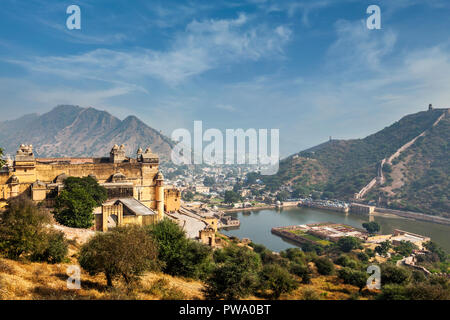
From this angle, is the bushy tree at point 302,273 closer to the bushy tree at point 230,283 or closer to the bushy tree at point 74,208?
the bushy tree at point 230,283

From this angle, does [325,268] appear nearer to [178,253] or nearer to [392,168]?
[178,253]

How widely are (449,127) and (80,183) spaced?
386 feet

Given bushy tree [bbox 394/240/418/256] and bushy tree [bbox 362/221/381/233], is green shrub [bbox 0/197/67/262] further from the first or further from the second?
bushy tree [bbox 362/221/381/233]

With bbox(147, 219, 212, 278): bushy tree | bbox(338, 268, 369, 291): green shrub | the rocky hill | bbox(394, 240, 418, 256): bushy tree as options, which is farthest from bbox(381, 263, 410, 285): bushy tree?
the rocky hill

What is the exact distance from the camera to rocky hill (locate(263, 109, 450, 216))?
2778 inches

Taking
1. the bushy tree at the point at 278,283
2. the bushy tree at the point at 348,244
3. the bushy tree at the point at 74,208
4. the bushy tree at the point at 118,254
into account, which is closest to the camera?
the bushy tree at the point at 118,254

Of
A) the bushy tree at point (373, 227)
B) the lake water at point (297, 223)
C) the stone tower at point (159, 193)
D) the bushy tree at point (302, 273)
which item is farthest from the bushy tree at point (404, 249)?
the stone tower at point (159, 193)

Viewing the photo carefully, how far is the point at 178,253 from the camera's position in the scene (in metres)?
11.0

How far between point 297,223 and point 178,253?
47.5m

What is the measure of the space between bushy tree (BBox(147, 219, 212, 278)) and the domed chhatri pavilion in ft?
15.2

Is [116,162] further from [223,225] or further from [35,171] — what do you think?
[223,225]

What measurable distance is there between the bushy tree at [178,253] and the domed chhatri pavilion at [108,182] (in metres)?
4.65

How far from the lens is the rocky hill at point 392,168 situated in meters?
70.6
